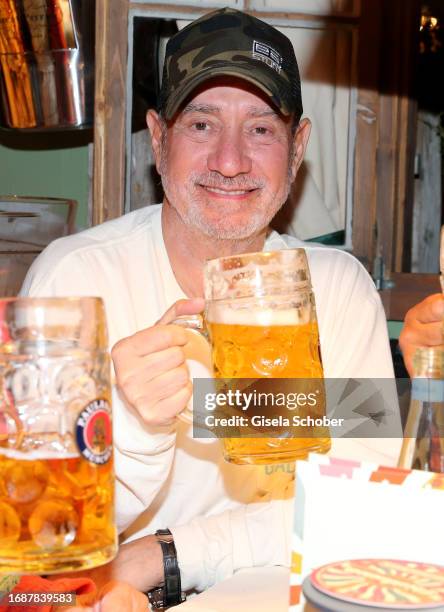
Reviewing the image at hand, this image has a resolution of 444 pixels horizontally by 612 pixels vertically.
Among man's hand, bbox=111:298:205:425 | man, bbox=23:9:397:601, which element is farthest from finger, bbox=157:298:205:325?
man, bbox=23:9:397:601

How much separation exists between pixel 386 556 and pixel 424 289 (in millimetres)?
2174

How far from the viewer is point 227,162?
1580 mm

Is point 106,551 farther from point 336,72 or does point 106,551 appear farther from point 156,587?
point 336,72

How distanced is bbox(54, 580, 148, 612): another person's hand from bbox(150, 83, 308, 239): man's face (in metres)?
0.81

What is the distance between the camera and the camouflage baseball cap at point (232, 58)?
1.50 meters

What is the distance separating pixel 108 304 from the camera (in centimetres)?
150

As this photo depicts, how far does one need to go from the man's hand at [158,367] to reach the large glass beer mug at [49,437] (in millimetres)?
301

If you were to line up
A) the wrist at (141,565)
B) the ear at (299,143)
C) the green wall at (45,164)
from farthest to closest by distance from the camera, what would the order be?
the green wall at (45,164) → the ear at (299,143) → the wrist at (141,565)

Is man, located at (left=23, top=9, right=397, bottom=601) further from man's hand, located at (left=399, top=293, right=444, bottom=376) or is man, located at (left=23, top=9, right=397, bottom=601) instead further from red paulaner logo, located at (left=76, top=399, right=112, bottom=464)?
red paulaner logo, located at (left=76, top=399, right=112, bottom=464)

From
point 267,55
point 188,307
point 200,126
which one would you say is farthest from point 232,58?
point 188,307

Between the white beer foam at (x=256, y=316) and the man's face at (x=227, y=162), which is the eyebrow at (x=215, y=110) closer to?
the man's face at (x=227, y=162)

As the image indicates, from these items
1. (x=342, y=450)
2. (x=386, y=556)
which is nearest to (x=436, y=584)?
(x=386, y=556)

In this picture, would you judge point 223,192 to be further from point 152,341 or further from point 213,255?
point 152,341

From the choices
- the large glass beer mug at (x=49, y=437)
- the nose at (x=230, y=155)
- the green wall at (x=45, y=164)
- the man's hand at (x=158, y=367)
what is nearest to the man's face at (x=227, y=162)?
the nose at (x=230, y=155)
